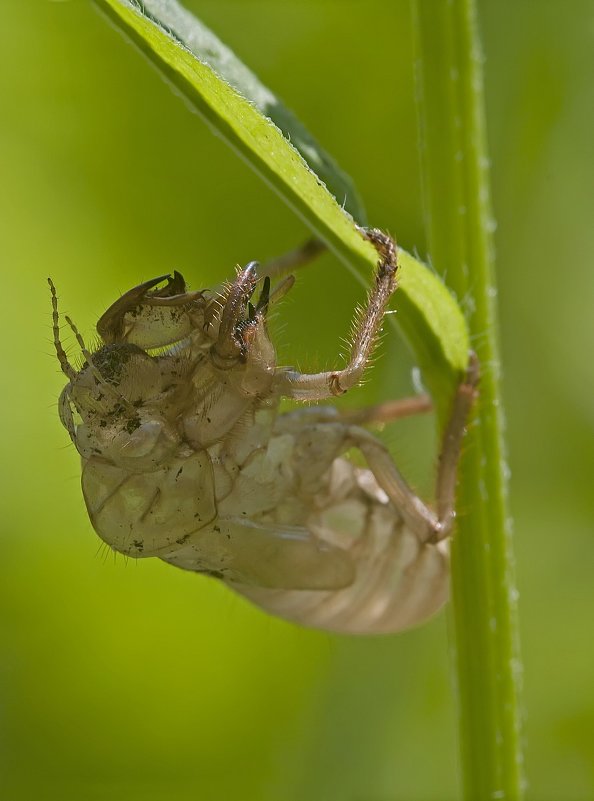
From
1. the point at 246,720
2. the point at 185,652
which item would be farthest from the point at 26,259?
the point at 246,720

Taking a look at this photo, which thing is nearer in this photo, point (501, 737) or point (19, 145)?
point (501, 737)

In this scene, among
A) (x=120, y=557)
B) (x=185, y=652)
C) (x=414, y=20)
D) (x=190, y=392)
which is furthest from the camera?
(x=120, y=557)

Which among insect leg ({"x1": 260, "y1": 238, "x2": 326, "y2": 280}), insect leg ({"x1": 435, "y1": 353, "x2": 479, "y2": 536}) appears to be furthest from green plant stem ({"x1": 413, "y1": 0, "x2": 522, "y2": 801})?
insect leg ({"x1": 260, "y1": 238, "x2": 326, "y2": 280})

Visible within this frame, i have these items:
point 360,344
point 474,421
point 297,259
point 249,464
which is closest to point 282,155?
point 360,344

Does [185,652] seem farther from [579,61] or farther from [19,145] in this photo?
[579,61]

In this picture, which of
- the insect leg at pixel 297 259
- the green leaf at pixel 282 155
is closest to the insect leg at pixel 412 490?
the green leaf at pixel 282 155

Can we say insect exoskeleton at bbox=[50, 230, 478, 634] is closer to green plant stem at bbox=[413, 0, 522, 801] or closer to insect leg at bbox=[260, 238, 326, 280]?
green plant stem at bbox=[413, 0, 522, 801]

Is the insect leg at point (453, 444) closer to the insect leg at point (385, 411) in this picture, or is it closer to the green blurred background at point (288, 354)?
the insect leg at point (385, 411)
